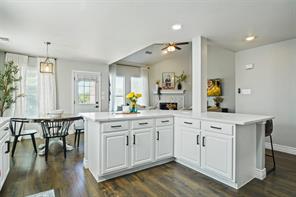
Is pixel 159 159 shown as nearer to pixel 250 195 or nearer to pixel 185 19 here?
pixel 250 195

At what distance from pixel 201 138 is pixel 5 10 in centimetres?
339

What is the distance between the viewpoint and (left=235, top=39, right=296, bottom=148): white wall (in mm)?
3531

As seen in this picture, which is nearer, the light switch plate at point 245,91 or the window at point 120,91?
the light switch plate at point 245,91

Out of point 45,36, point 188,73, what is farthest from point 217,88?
point 45,36

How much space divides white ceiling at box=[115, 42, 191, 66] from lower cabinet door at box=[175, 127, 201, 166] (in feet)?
13.4

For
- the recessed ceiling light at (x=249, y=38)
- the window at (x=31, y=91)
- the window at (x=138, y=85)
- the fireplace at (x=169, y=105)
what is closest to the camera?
the recessed ceiling light at (x=249, y=38)

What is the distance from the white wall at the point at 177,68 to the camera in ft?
22.3

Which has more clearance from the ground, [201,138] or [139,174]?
[201,138]

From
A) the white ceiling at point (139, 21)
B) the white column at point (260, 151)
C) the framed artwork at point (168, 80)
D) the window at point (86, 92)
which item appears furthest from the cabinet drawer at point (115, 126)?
the framed artwork at point (168, 80)

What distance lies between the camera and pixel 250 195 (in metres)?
2.05

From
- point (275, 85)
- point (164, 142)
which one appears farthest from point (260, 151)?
point (275, 85)

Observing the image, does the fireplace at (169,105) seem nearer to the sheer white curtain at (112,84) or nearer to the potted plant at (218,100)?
the potted plant at (218,100)

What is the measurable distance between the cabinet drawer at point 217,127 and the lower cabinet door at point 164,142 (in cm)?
67

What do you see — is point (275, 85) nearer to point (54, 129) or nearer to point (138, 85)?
point (54, 129)
